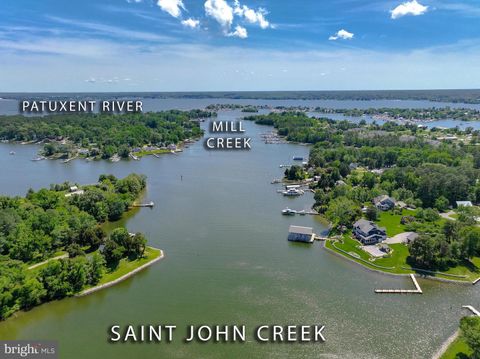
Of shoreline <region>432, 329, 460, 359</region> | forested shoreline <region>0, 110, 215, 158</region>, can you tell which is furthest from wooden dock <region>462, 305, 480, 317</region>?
forested shoreline <region>0, 110, 215, 158</region>

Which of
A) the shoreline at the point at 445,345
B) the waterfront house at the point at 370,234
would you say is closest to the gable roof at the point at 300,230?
the waterfront house at the point at 370,234

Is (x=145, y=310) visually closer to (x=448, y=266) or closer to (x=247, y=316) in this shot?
(x=247, y=316)

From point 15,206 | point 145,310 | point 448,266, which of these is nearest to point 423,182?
point 448,266

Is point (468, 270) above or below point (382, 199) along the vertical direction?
below

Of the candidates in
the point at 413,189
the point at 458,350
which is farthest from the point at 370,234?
the point at 413,189

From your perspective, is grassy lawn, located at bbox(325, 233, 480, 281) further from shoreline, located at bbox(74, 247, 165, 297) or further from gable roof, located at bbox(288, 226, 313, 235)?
shoreline, located at bbox(74, 247, 165, 297)

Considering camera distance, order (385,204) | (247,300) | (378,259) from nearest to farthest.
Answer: (247,300) < (378,259) < (385,204)

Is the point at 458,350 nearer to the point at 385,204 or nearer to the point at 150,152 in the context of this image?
the point at 385,204
